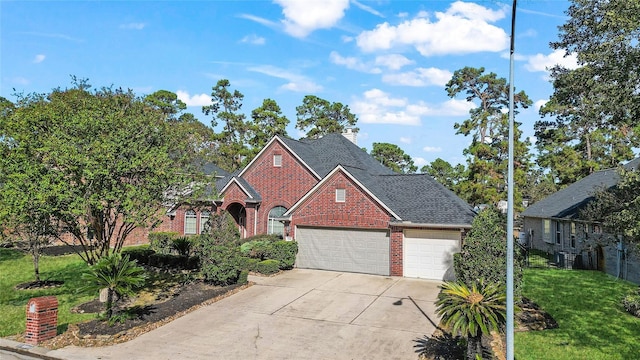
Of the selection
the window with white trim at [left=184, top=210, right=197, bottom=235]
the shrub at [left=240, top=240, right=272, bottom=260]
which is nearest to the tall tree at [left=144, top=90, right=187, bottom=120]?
the window with white trim at [left=184, top=210, right=197, bottom=235]

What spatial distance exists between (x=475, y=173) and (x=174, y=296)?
24824 mm

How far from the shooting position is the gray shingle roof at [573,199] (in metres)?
25.0

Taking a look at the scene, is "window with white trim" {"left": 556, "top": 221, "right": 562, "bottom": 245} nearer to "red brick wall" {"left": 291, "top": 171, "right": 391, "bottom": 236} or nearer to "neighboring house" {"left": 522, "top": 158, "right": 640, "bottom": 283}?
"neighboring house" {"left": 522, "top": 158, "right": 640, "bottom": 283}

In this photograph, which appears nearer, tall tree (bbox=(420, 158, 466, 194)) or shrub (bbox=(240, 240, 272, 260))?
shrub (bbox=(240, 240, 272, 260))

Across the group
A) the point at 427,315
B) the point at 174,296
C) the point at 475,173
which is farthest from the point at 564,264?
the point at 174,296

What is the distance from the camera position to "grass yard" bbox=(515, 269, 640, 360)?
970cm

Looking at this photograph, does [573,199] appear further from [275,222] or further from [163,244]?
[163,244]

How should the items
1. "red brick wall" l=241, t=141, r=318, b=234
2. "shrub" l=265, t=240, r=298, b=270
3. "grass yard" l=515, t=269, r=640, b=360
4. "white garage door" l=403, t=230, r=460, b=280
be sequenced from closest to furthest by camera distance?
"grass yard" l=515, t=269, r=640, b=360 → "white garage door" l=403, t=230, r=460, b=280 → "shrub" l=265, t=240, r=298, b=270 → "red brick wall" l=241, t=141, r=318, b=234

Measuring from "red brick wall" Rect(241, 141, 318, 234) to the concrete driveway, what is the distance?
973 cm

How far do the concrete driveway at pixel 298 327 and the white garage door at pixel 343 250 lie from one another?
238 cm

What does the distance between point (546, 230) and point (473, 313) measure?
26.0 meters

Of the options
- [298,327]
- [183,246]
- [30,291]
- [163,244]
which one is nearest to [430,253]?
[298,327]

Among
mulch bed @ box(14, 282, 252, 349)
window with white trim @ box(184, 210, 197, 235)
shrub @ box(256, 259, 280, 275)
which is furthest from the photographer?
window with white trim @ box(184, 210, 197, 235)

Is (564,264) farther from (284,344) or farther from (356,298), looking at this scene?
A: (284,344)
